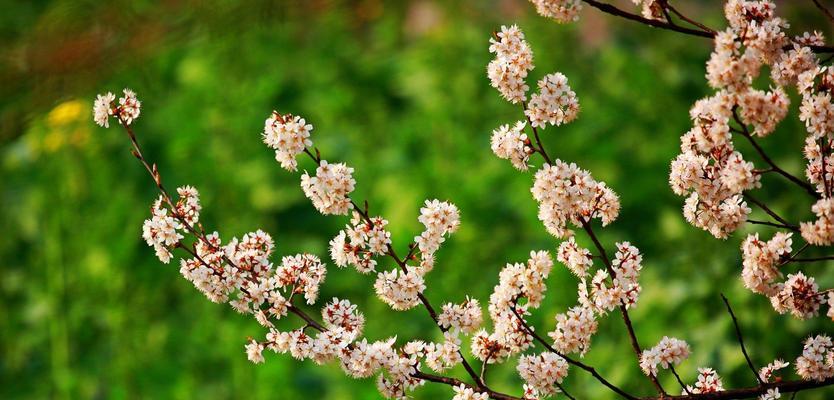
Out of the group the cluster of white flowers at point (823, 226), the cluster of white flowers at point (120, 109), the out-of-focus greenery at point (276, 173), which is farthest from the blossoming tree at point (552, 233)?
the out-of-focus greenery at point (276, 173)

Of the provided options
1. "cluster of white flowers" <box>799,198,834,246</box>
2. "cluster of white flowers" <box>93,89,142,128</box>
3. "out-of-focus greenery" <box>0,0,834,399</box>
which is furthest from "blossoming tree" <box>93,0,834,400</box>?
"out-of-focus greenery" <box>0,0,834,399</box>

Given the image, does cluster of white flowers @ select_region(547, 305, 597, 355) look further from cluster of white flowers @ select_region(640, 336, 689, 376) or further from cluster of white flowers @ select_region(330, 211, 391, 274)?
cluster of white flowers @ select_region(330, 211, 391, 274)

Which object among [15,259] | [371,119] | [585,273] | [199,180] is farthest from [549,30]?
[585,273]

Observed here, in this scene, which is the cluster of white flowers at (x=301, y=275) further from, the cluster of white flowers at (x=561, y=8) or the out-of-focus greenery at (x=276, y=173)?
the out-of-focus greenery at (x=276, y=173)

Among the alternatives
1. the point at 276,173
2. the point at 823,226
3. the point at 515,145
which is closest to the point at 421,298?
the point at 515,145

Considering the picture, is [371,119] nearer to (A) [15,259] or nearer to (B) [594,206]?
(A) [15,259]

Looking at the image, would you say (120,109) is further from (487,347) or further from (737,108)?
(737,108)
